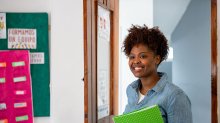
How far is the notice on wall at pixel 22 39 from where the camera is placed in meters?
2.70

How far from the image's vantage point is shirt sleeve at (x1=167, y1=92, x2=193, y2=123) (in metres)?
1.13

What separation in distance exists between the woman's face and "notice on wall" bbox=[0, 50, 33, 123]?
160 centimetres

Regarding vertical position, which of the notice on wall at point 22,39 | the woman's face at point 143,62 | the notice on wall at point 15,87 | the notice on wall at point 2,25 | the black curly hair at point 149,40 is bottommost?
the notice on wall at point 15,87

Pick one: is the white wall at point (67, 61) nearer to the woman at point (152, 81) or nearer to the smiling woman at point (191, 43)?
the smiling woman at point (191, 43)

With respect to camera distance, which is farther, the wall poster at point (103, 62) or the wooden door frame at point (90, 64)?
the wall poster at point (103, 62)

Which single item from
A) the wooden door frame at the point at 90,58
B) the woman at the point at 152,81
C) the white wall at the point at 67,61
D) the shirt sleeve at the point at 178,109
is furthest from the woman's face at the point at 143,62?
the white wall at the point at 67,61

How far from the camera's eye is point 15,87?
105 inches

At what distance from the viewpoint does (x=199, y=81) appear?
4254 mm

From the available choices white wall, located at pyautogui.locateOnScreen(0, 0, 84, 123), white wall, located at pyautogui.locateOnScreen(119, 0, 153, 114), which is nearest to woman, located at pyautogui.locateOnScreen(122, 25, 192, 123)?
white wall, located at pyautogui.locateOnScreen(0, 0, 84, 123)

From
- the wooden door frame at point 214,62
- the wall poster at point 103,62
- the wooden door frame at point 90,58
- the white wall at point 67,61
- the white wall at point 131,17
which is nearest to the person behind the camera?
the wooden door frame at point 214,62

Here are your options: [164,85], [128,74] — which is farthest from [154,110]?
[128,74]

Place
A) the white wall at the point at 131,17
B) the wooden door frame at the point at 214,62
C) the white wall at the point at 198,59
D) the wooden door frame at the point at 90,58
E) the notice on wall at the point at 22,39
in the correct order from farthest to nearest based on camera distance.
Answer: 1. the white wall at the point at 198,59
2. the white wall at the point at 131,17
3. the notice on wall at the point at 22,39
4. the wooden door frame at the point at 90,58
5. the wooden door frame at the point at 214,62

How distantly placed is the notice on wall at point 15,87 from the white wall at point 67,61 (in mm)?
236

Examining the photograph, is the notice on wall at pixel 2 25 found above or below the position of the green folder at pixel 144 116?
above
